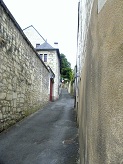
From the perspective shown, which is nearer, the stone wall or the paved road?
the paved road

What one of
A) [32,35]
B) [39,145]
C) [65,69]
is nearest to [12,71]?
[39,145]

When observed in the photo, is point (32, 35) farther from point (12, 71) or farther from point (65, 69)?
point (12, 71)

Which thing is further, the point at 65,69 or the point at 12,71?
the point at 65,69

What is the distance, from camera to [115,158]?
1115mm

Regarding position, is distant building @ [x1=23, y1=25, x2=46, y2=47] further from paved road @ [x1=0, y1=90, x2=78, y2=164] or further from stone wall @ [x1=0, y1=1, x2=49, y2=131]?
paved road @ [x1=0, y1=90, x2=78, y2=164]

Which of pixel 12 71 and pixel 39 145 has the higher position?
pixel 12 71

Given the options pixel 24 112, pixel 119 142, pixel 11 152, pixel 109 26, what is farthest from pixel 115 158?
pixel 24 112

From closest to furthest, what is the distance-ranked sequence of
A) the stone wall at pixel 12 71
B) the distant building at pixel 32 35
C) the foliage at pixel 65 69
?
the stone wall at pixel 12 71 → the distant building at pixel 32 35 → the foliage at pixel 65 69

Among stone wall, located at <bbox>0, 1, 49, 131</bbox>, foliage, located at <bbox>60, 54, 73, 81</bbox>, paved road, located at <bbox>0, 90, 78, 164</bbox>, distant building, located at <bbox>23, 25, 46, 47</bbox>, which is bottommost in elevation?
paved road, located at <bbox>0, 90, 78, 164</bbox>

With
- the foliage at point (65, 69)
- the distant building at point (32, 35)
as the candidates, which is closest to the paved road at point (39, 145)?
the distant building at point (32, 35)

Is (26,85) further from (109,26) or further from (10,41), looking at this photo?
(109,26)

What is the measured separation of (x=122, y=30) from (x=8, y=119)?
576 cm

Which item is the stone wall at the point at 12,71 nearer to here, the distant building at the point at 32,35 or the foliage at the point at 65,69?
the distant building at the point at 32,35

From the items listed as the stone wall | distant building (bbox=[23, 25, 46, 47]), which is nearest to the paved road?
the stone wall
